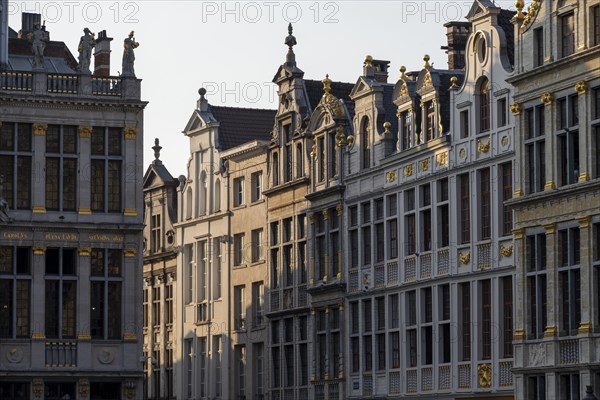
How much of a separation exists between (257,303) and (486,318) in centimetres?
1706

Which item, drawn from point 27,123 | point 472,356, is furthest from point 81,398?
point 472,356

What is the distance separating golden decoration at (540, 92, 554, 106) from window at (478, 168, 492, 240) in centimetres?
429

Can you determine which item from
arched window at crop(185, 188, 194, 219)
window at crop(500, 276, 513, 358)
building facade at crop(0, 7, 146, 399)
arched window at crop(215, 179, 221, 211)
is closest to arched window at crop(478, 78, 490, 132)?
window at crop(500, 276, 513, 358)

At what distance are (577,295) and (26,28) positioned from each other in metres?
29.4

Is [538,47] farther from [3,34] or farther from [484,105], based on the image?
[3,34]

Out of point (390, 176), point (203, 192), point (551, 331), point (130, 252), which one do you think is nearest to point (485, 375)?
point (551, 331)

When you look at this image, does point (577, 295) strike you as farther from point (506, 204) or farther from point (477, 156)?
point (477, 156)

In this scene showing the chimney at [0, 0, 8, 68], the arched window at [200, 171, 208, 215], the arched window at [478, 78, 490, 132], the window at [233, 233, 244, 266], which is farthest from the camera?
the arched window at [200, 171, 208, 215]

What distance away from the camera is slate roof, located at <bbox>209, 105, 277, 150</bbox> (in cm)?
6894

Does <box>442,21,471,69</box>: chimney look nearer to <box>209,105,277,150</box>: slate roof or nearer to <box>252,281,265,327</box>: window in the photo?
<box>252,281,265,327</box>: window

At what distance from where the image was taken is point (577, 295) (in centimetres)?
4250

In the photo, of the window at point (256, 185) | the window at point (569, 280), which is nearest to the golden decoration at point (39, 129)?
the window at point (256, 185)

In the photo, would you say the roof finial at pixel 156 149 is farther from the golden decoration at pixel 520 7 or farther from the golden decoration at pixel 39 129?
the golden decoration at pixel 520 7

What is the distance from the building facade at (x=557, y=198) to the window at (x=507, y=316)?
164 cm
